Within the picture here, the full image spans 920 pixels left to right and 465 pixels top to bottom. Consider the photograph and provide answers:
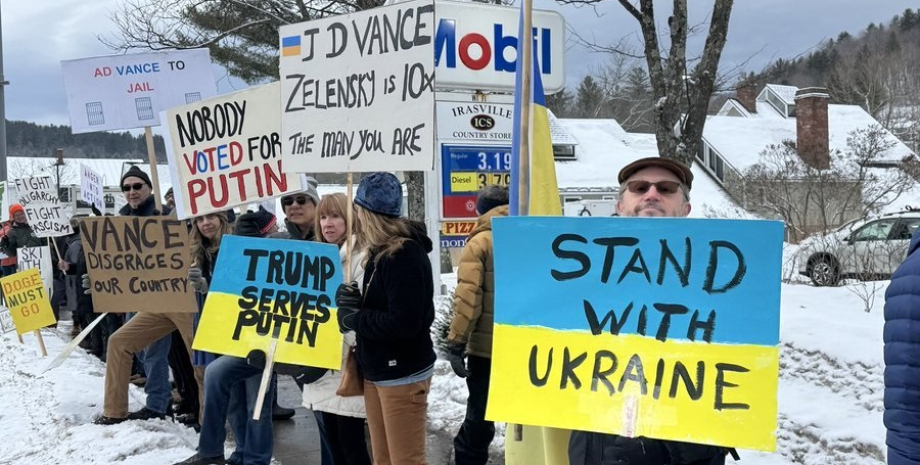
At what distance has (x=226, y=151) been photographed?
4.88m

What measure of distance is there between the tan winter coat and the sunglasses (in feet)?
5.82

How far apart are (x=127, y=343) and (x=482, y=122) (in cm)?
356

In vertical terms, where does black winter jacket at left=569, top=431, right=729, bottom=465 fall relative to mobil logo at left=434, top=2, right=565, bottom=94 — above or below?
below

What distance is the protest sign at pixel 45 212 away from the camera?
10.0m

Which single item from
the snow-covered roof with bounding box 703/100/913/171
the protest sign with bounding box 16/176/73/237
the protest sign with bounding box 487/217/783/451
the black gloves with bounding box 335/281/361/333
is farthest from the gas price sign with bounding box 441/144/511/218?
the snow-covered roof with bounding box 703/100/913/171

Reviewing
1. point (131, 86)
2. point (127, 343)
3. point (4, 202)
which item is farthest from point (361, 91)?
point (4, 202)

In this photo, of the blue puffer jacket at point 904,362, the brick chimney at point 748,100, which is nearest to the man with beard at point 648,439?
the blue puffer jacket at point 904,362

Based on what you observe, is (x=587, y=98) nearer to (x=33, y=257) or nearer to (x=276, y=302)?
(x=33, y=257)

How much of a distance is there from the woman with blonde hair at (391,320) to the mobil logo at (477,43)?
305 centimetres

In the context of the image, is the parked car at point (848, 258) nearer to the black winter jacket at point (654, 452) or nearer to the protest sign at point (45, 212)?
the black winter jacket at point (654, 452)

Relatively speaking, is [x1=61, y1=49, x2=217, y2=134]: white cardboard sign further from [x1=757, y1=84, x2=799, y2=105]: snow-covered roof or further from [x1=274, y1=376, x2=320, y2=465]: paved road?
[x1=757, y1=84, x2=799, y2=105]: snow-covered roof

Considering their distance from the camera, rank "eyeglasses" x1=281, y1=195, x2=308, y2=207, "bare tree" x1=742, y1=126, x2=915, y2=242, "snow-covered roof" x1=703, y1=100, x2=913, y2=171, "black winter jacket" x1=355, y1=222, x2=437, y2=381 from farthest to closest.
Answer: "snow-covered roof" x1=703, y1=100, x2=913, y2=171 < "bare tree" x1=742, y1=126, x2=915, y2=242 < "eyeglasses" x1=281, y1=195, x2=308, y2=207 < "black winter jacket" x1=355, y1=222, x2=437, y2=381

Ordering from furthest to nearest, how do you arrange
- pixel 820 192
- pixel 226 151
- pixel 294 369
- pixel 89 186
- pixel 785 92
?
pixel 785 92 → pixel 820 192 → pixel 89 186 → pixel 226 151 → pixel 294 369

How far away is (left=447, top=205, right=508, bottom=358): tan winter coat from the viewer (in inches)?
173
